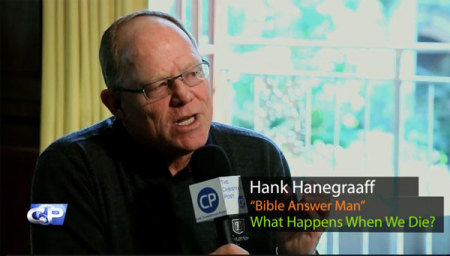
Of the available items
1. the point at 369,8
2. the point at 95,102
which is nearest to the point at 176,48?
the point at 95,102

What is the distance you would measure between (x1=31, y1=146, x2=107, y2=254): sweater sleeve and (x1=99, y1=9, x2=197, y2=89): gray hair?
18 centimetres

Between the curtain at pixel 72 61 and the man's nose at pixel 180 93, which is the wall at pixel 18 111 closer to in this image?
the curtain at pixel 72 61

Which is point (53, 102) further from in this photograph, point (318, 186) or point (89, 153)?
point (318, 186)

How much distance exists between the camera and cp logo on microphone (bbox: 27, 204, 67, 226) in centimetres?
150

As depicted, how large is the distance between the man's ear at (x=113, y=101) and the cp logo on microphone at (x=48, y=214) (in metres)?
0.26

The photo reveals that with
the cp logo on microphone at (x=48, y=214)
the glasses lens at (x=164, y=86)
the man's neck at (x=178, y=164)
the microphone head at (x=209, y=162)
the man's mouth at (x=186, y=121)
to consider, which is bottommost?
the cp logo on microphone at (x=48, y=214)

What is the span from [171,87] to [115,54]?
0.15 meters

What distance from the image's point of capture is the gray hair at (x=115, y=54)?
160 centimetres

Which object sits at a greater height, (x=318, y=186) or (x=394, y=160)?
(x=318, y=186)

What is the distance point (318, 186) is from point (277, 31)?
4829 millimetres

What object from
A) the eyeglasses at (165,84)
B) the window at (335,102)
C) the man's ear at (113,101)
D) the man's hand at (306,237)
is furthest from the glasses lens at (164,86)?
the window at (335,102)

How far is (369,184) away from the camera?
2514mm

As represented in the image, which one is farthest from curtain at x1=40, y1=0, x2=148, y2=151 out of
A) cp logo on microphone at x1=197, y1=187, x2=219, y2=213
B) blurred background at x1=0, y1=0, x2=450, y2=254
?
cp logo on microphone at x1=197, y1=187, x2=219, y2=213

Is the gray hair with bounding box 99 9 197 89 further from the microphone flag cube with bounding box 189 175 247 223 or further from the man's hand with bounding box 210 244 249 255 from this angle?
the man's hand with bounding box 210 244 249 255
